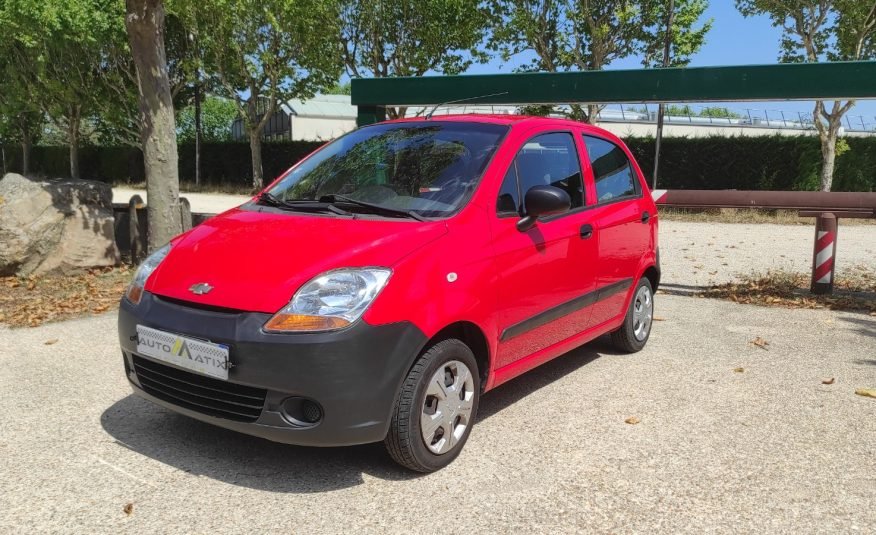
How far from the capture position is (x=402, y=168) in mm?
4113

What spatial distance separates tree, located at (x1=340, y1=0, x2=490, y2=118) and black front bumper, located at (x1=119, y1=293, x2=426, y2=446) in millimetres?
25042

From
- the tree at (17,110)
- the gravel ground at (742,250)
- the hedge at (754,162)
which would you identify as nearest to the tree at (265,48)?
the tree at (17,110)

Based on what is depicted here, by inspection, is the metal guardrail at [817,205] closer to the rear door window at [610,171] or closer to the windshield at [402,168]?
the rear door window at [610,171]

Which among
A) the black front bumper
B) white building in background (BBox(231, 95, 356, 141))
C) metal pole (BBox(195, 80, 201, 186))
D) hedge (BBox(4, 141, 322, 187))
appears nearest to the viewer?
the black front bumper

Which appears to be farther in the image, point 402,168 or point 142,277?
point 402,168

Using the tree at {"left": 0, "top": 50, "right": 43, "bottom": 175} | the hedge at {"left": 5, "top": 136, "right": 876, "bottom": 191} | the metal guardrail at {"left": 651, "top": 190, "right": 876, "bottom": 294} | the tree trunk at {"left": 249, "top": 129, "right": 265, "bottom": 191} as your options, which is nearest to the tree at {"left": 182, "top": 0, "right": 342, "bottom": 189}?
the tree trunk at {"left": 249, "top": 129, "right": 265, "bottom": 191}

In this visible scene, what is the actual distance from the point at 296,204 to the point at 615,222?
7.47 feet

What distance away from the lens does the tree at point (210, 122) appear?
39.8 m

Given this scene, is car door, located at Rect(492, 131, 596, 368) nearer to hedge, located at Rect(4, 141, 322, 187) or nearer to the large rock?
the large rock

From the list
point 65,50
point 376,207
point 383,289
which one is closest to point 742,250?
point 376,207

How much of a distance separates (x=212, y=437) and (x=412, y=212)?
1.65 m

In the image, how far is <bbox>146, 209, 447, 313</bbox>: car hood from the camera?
3.14 metres

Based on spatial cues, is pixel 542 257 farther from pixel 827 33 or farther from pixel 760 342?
pixel 827 33

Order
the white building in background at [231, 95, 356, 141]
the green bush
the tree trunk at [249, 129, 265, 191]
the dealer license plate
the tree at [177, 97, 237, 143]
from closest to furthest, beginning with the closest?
the dealer license plate < the green bush < the tree trunk at [249, 129, 265, 191] < the tree at [177, 97, 237, 143] < the white building in background at [231, 95, 356, 141]
